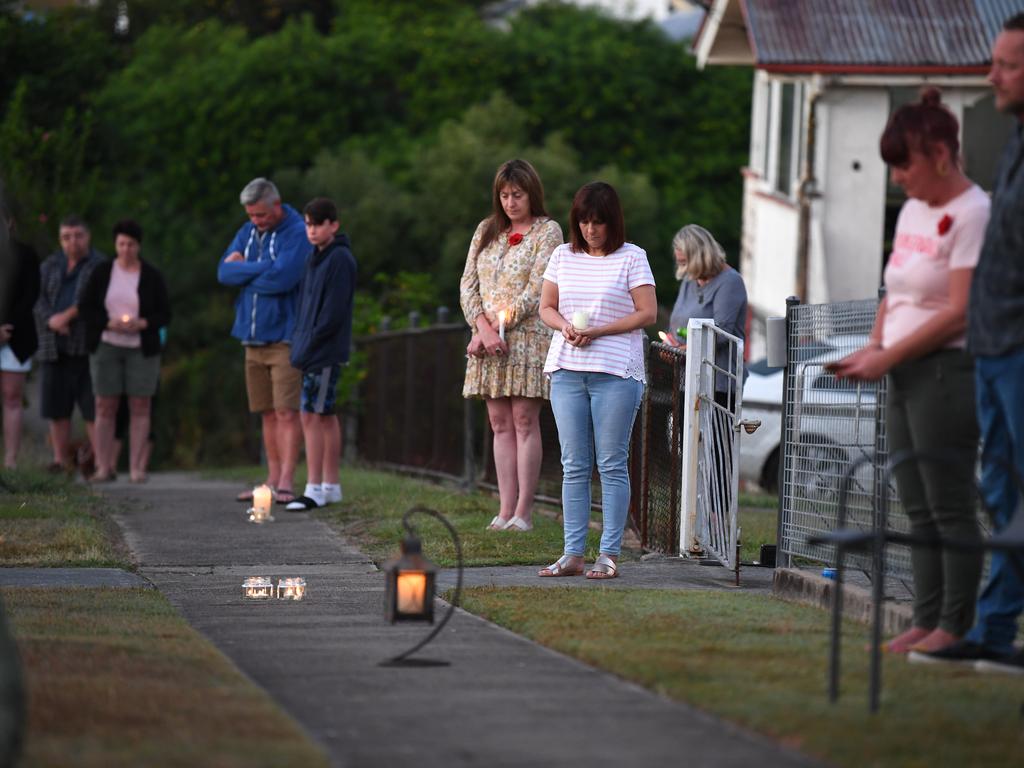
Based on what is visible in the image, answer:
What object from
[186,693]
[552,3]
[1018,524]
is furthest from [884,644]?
[552,3]

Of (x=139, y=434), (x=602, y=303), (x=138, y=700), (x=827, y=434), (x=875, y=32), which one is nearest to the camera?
(x=138, y=700)

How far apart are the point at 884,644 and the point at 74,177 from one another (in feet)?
71.8

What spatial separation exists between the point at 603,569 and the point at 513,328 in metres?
2.01

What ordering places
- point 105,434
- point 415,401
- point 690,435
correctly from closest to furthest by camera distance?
1. point 690,435
2. point 105,434
3. point 415,401

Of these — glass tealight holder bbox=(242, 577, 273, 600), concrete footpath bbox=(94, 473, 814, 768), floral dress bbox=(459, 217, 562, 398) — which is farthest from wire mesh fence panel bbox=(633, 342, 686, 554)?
glass tealight holder bbox=(242, 577, 273, 600)

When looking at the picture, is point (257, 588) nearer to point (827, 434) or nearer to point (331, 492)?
point (827, 434)

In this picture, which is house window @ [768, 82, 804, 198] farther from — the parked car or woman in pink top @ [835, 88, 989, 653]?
woman in pink top @ [835, 88, 989, 653]

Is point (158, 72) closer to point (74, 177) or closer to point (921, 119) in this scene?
point (74, 177)

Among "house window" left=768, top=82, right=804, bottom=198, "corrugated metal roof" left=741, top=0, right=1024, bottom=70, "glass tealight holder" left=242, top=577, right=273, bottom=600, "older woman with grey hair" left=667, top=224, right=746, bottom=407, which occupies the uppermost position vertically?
"corrugated metal roof" left=741, top=0, right=1024, bottom=70

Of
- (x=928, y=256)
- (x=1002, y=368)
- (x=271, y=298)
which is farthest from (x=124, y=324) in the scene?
(x=1002, y=368)

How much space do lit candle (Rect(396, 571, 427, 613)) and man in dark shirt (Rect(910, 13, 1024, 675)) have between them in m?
1.57

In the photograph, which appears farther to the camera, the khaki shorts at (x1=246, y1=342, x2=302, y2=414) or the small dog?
the small dog

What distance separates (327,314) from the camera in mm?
10672

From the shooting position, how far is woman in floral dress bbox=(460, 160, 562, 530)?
30.6 feet
